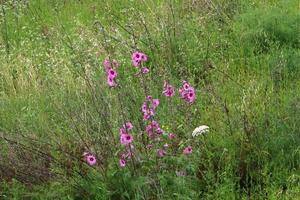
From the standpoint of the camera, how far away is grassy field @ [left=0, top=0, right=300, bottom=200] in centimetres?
330

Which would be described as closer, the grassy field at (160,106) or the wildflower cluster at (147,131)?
the wildflower cluster at (147,131)

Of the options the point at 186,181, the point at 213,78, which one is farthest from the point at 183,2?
the point at 186,181

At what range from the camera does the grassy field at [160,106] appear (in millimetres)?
3297

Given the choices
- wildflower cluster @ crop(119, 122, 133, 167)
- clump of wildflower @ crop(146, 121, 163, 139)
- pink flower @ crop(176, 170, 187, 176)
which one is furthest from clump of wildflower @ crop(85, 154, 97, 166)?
pink flower @ crop(176, 170, 187, 176)

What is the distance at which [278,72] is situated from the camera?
4.29 metres

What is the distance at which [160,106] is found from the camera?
14.0 ft

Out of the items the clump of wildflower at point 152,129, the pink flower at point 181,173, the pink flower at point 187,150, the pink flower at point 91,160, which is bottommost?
the pink flower at point 181,173

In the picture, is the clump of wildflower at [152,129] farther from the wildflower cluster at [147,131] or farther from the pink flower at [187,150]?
the pink flower at [187,150]

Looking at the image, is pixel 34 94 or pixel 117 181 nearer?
pixel 117 181

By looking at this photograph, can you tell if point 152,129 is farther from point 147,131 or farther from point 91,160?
point 91,160

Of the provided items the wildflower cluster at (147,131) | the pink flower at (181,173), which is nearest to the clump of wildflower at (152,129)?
the wildflower cluster at (147,131)

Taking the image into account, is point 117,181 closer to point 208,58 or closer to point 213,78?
point 213,78

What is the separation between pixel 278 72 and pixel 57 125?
1741 millimetres

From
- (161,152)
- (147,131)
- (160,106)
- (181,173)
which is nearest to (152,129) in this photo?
(147,131)
